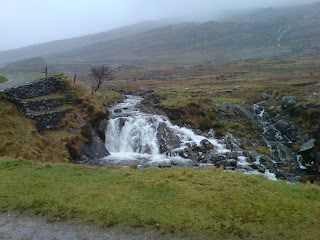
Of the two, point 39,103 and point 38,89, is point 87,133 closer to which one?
point 39,103

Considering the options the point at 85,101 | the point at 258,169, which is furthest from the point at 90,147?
the point at 258,169

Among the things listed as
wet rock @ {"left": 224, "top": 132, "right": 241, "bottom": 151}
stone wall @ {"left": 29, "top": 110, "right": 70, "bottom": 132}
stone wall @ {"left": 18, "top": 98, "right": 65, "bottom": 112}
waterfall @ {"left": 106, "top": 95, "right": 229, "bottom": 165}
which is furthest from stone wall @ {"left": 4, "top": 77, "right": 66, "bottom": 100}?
wet rock @ {"left": 224, "top": 132, "right": 241, "bottom": 151}

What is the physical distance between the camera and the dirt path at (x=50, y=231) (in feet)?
56.9

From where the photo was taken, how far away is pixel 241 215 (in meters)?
18.7

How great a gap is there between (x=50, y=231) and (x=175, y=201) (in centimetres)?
688

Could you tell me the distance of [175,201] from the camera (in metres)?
20.3

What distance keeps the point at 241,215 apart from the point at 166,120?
144 feet

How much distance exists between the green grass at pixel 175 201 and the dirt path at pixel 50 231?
2.07 ft

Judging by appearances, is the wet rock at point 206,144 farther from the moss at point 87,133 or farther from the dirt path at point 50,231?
the dirt path at point 50,231

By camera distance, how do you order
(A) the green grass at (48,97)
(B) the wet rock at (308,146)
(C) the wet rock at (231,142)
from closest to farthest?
1. (A) the green grass at (48,97)
2. (B) the wet rock at (308,146)
3. (C) the wet rock at (231,142)

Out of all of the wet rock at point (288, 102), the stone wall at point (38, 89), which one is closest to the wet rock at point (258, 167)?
the wet rock at point (288, 102)

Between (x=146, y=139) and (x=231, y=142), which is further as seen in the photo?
(x=231, y=142)

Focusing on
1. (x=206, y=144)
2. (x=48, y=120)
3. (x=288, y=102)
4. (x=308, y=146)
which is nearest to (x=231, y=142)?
(x=206, y=144)

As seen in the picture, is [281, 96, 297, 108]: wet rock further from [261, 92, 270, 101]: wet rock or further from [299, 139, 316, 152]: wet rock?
[299, 139, 316, 152]: wet rock
